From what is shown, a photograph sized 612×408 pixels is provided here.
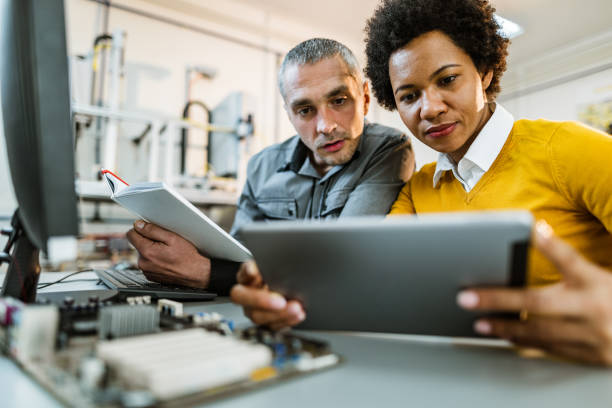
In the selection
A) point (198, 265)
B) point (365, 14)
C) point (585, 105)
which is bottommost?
point (198, 265)

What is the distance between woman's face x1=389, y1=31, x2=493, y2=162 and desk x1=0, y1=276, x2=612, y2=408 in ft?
1.80

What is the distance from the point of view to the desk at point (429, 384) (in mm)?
305

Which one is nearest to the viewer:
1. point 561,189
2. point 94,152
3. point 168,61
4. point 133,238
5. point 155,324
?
point 155,324

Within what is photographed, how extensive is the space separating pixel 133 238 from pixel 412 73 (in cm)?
73

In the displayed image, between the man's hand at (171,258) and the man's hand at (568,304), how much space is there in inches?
23.7

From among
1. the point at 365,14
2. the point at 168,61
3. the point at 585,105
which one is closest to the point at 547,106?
the point at 585,105

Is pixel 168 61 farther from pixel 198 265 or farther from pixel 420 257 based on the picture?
pixel 420 257

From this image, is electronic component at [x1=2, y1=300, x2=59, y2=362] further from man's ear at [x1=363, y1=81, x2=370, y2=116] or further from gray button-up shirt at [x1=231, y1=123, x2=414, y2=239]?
man's ear at [x1=363, y1=81, x2=370, y2=116]

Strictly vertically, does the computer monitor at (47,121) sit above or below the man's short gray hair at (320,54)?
below

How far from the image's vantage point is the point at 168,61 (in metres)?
2.94

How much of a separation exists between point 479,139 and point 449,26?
269mm

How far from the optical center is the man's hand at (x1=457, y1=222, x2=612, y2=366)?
1.19 feet

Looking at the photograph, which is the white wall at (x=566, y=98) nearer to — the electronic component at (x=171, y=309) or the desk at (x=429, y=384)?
the desk at (x=429, y=384)

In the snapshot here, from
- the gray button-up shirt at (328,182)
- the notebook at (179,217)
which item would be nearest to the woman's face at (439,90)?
the gray button-up shirt at (328,182)
